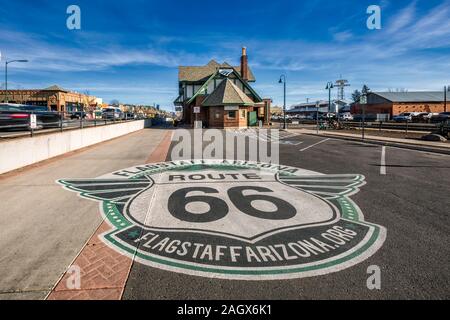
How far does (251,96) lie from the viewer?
40.8 m

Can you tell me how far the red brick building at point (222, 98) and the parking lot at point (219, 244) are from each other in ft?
79.9

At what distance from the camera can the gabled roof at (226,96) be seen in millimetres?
35281

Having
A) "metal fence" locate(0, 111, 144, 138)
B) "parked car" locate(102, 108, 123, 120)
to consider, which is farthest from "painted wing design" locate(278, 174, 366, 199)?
"parked car" locate(102, 108, 123, 120)

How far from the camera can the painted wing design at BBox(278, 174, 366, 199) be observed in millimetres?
7000

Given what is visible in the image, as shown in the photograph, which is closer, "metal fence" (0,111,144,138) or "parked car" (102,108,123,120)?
"metal fence" (0,111,144,138)

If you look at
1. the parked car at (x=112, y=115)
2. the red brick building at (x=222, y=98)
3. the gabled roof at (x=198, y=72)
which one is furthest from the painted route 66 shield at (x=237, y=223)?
the gabled roof at (x=198, y=72)

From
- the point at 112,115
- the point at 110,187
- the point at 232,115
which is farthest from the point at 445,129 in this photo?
the point at 112,115

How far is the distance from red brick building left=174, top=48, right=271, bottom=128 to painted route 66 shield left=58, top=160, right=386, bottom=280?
76.6ft

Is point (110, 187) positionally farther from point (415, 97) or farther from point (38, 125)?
point (415, 97)

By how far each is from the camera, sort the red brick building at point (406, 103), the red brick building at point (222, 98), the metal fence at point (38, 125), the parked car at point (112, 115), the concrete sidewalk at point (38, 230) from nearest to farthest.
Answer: the concrete sidewalk at point (38, 230) < the metal fence at point (38, 125) < the parked car at point (112, 115) < the red brick building at point (222, 98) < the red brick building at point (406, 103)

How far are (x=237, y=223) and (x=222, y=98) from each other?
31936 mm

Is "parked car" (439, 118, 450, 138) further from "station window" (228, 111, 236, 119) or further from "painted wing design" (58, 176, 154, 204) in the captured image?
"painted wing design" (58, 176, 154, 204)

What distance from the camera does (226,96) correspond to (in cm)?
3578

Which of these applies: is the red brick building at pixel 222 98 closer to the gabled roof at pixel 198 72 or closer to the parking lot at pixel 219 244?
the gabled roof at pixel 198 72
